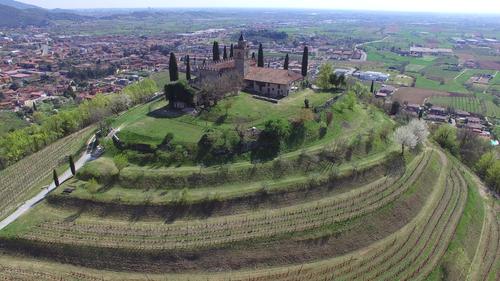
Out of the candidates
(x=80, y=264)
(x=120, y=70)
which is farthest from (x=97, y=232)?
(x=120, y=70)

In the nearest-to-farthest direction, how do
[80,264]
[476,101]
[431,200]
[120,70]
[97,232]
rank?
[80,264] < [97,232] < [431,200] < [476,101] < [120,70]

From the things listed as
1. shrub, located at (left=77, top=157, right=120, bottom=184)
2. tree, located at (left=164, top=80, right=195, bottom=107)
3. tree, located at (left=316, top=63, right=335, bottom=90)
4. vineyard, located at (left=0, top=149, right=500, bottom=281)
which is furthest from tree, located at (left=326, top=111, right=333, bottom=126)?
shrub, located at (left=77, top=157, right=120, bottom=184)

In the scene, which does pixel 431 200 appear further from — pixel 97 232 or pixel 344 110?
pixel 97 232

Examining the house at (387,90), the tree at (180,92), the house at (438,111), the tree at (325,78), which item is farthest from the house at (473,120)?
the tree at (180,92)

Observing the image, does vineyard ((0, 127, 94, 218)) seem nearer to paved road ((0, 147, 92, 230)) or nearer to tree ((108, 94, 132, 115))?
paved road ((0, 147, 92, 230))

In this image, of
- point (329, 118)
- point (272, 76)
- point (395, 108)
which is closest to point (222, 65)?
point (272, 76)
